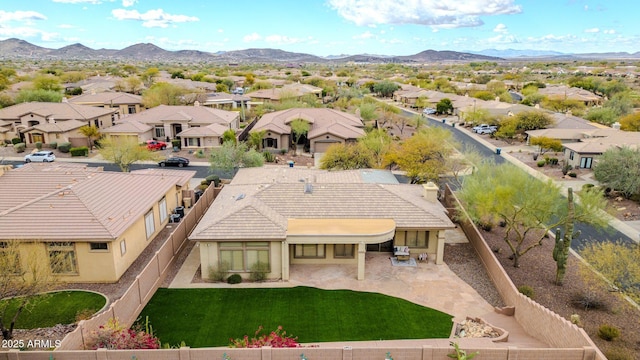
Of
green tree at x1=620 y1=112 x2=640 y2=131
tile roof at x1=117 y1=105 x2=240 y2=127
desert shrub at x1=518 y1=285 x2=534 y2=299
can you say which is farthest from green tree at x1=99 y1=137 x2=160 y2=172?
green tree at x1=620 y1=112 x2=640 y2=131

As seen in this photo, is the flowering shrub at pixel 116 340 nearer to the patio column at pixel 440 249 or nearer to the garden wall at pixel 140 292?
the garden wall at pixel 140 292

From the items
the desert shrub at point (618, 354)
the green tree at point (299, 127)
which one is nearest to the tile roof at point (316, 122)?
the green tree at point (299, 127)

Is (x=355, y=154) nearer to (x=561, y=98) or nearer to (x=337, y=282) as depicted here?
(x=337, y=282)

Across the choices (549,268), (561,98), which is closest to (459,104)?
(561,98)

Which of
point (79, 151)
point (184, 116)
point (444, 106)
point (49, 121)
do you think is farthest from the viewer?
point (444, 106)

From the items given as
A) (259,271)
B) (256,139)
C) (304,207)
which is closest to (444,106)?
(256,139)

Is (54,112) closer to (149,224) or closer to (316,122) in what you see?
(316,122)

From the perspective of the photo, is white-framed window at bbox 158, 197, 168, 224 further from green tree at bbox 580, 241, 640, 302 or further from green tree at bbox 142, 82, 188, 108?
green tree at bbox 142, 82, 188, 108
